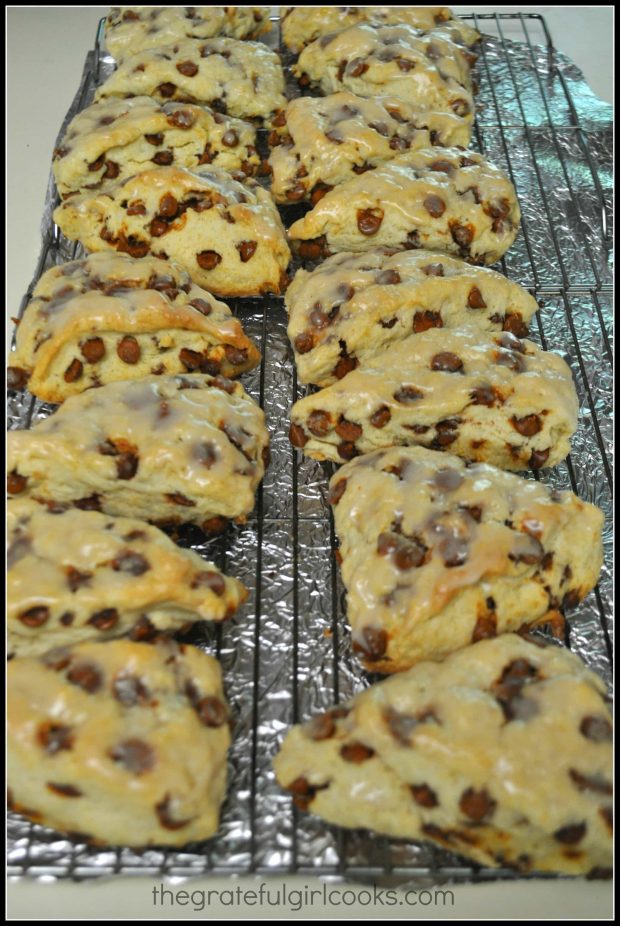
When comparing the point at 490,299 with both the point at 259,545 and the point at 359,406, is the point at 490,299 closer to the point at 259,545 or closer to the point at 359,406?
the point at 359,406

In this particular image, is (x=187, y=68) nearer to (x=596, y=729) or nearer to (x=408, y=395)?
(x=408, y=395)

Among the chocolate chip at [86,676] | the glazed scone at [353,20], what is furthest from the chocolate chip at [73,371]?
the glazed scone at [353,20]

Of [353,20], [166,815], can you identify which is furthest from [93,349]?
[353,20]

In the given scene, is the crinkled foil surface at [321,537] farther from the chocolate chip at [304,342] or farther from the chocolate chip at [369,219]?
the chocolate chip at [369,219]

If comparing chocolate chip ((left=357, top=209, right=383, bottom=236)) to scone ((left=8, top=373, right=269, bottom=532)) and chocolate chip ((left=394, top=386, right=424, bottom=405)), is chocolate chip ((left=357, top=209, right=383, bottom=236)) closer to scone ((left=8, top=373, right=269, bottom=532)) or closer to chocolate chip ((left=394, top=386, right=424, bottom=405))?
A: chocolate chip ((left=394, top=386, right=424, bottom=405))

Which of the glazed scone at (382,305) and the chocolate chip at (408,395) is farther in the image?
the glazed scone at (382,305)

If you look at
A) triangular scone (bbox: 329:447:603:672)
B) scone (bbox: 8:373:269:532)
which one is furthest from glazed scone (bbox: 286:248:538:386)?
triangular scone (bbox: 329:447:603:672)

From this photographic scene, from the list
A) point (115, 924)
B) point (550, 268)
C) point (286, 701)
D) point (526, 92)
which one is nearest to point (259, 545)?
point (286, 701)
